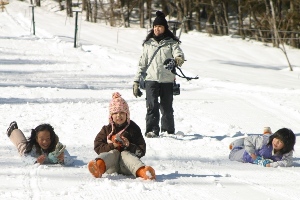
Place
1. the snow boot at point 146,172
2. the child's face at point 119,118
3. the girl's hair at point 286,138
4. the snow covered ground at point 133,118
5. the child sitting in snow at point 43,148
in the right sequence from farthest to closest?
the girl's hair at point 286,138
the child sitting in snow at point 43,148
the child's face at point 119,118
the snow boot at point 146,172
the snow covered ground at point 133,118

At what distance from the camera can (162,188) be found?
4.89 m

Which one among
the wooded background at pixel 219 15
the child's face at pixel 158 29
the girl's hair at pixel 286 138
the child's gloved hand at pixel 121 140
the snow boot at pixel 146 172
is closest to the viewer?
the snow boot at pixel 146 172

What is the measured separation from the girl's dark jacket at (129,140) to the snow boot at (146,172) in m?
0.35

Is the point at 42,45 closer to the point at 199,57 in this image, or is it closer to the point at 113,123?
the point at 199,57

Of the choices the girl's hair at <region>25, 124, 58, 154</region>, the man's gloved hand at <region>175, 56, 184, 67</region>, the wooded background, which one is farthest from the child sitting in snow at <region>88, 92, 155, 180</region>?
the wooded background

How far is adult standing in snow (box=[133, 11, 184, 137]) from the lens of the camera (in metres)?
7.56

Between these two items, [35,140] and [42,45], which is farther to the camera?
[42,45]

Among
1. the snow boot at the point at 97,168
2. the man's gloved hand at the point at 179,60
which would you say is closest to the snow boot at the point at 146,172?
the snow boot at the point at 97,168

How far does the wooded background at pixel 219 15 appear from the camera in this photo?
124 ft

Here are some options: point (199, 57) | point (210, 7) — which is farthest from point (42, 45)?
point (210, 7)

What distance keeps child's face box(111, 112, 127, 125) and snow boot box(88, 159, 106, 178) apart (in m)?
0.56

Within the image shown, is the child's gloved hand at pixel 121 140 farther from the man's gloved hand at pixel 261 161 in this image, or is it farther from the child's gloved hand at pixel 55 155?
the man's gloved hand at pixel 261 161

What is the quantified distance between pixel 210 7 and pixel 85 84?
111ft

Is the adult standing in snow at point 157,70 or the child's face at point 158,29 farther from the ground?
the child's face at point 158,29
